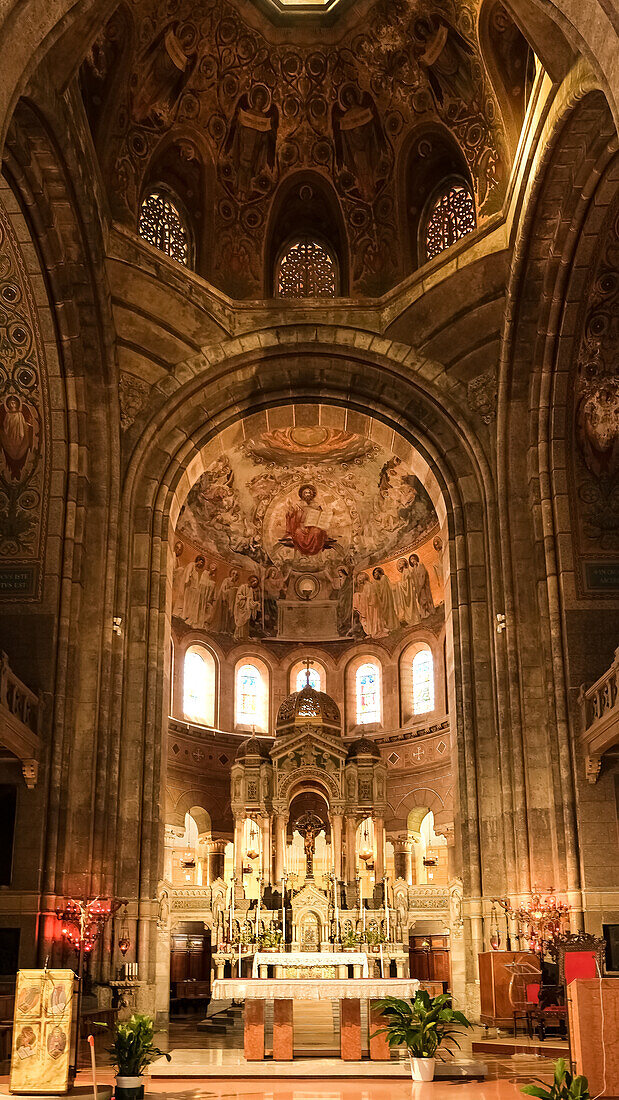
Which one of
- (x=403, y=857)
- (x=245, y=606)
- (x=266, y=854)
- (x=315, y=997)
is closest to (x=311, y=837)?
(x=266, y=854)

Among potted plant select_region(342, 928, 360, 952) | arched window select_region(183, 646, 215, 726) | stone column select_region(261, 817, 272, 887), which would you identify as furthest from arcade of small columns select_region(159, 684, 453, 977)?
arched window select_region(183, 646, 215, 726)

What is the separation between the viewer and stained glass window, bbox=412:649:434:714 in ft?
109

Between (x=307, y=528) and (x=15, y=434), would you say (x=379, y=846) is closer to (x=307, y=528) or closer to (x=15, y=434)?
(x=307, y=528)

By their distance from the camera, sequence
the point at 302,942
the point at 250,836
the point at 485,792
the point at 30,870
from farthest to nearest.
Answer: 1. the point at 250,836
2. the point at 302,942
3. the point at 485,792
4. the point at 30,870

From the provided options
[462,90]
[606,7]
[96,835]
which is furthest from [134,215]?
[606,7]

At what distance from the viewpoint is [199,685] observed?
111 ft

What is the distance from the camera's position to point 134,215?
72.5 feet

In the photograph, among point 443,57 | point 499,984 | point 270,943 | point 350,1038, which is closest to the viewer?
point 350,1038

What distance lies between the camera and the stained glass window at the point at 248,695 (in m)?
34.6

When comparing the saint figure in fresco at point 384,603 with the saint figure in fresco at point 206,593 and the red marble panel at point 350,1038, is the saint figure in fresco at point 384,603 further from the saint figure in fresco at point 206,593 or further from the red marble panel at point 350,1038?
the red marble panel at point 350,1038

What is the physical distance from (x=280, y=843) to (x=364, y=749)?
11.8 ft

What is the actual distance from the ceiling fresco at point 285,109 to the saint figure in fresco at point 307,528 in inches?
432

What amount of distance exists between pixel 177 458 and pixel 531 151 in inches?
365

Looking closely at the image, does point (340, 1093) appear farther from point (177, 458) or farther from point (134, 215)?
point (134, 215)
